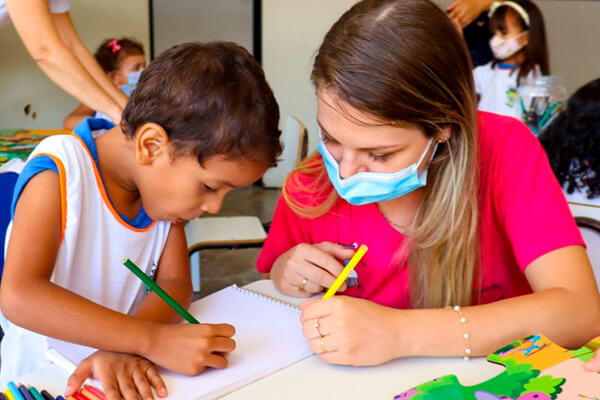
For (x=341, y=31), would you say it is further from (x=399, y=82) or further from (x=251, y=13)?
(x=251, y=13)

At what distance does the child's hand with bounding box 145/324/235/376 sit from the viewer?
0.71 m

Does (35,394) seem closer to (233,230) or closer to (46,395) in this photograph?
(46,395)

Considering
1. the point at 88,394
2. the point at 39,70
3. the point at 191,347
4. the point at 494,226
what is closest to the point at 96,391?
the point at 88,394

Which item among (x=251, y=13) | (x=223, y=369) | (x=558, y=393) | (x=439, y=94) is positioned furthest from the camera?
(x=251, y=13)

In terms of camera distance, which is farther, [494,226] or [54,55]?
[54,55]

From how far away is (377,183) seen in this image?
900 millimetres

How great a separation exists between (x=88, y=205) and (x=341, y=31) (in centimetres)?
48

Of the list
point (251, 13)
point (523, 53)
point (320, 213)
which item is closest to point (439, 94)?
point (320, 213)

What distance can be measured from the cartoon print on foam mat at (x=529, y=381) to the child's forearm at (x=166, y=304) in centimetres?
42

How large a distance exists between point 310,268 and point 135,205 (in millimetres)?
330

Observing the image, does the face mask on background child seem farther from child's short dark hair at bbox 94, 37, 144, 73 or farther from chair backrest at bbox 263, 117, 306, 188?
child's short dark hair at bbox 94, 37, 144, 73

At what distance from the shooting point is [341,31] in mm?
879

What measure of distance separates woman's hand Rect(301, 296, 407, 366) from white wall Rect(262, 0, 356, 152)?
404 centimetres

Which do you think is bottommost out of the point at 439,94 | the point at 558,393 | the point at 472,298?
the point at 472,298
